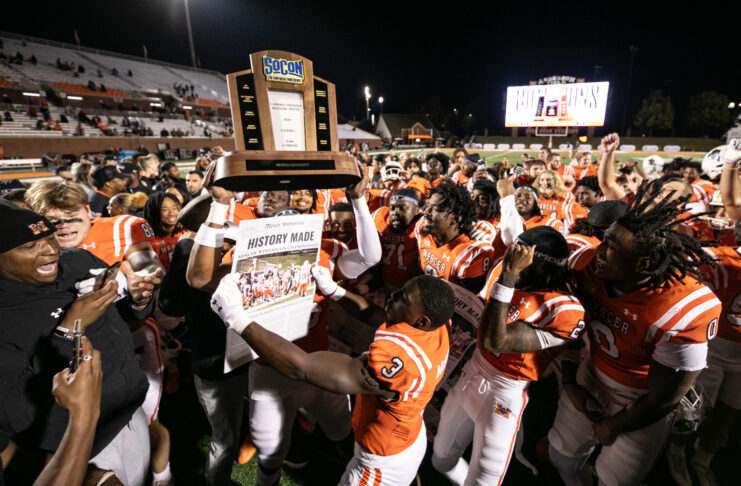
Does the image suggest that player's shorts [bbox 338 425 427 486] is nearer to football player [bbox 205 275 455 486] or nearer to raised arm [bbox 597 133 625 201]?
football player [bbox 205 275 455 486]

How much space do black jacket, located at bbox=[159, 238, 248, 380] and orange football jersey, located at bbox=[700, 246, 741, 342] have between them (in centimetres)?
367

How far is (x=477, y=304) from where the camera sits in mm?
2604

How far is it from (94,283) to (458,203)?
2762mm

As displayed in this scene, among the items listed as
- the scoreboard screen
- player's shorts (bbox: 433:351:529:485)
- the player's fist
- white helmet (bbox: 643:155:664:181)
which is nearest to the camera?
player's shorts (bbox: 433:351:529:485)

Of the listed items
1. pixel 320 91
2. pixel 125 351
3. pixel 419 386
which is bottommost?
pixel 419 386

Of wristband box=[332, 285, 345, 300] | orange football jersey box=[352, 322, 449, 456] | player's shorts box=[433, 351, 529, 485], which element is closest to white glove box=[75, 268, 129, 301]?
wristband box=[332, 285, 345, 300]

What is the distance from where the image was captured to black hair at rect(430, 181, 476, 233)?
3.11m

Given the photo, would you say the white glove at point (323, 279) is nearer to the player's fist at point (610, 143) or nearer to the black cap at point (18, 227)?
the black cap at point (18, 227)

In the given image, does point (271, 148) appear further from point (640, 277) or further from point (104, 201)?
point (104, 201)

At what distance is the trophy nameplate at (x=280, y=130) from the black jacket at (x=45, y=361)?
982 millimetres

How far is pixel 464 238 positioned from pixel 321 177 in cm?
176

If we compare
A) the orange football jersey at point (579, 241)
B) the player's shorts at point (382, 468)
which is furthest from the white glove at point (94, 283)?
the orange football jersey at point (579, 241)

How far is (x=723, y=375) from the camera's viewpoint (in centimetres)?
273

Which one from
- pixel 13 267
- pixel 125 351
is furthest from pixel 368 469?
pixel 13 267
